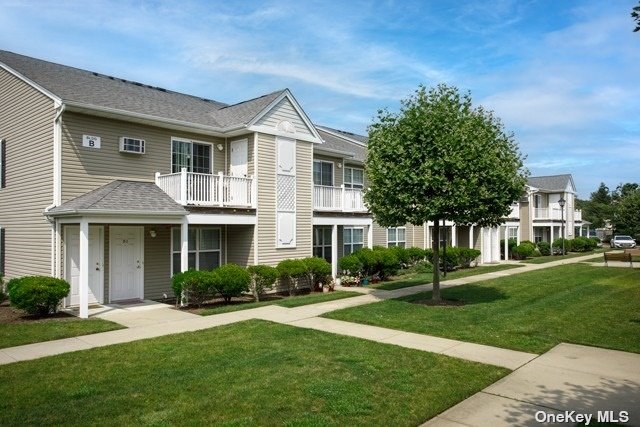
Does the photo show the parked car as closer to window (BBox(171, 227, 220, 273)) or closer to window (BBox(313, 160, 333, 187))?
window (BBox(313, 160, 333, 187))

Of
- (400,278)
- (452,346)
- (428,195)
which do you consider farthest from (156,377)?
(400,278)

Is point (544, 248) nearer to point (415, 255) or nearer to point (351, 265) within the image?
point (415, 255)

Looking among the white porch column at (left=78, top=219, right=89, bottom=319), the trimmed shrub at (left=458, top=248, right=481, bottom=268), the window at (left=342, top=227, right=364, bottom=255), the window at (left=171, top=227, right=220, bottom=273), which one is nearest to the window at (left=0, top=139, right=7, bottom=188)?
the window at (left=171, top=227, right=220, bottom=273)

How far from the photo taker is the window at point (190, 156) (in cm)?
1562

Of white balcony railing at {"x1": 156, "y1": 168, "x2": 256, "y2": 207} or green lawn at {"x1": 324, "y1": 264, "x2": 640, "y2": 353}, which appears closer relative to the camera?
green lawn at {"x1": 324, "y1": 264, "x2": 640, "y2": 353}

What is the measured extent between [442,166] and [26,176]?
40.4 feet

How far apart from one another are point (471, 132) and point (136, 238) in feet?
34.2

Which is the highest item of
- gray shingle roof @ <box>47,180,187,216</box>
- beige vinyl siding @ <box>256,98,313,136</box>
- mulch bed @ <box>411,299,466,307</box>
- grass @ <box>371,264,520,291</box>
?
beige vinyl siding @ <box>256,98,313,136</box>

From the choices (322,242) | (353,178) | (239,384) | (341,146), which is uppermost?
(341,146)

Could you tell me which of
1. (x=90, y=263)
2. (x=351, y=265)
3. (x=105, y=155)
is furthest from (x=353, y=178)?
(x=90, y=263)

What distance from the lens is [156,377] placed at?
6.84 m

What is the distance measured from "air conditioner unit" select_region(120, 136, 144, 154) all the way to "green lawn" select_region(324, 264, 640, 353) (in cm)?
777

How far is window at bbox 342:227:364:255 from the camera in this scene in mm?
22312

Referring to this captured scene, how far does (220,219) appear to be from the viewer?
14.8 m
